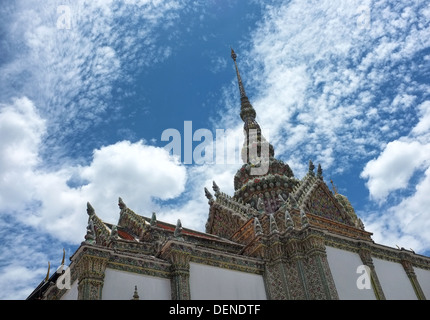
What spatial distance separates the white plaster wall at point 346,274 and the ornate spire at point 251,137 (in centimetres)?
1040

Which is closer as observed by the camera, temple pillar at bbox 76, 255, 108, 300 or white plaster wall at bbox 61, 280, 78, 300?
temple pillar at bbox 76, 255, 108, 300

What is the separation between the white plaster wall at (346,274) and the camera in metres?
16.4

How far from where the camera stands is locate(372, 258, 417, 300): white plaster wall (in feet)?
60.6

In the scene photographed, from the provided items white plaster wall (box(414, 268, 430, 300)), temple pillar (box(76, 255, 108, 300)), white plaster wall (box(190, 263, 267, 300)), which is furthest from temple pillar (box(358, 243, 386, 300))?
temple pillar (box(76, 255, 108, 300))

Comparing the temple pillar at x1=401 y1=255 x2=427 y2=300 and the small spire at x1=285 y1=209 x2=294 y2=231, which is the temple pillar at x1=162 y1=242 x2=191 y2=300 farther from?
the temple pillar at x1=401 y1=255 x2=427 y2=300

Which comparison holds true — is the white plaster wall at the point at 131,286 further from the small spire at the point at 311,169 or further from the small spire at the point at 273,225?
the small spire at the point at 311,169

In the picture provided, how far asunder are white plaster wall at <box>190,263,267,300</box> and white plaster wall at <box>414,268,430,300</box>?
9416mm

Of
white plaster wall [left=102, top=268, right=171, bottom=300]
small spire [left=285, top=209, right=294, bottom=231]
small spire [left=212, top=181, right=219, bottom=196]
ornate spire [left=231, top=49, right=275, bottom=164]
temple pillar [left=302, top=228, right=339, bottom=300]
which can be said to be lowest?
white plaster wall [left=102, top=268, right=171, bottom=300]

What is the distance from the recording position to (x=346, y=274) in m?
17.2

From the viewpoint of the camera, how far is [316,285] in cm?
1579

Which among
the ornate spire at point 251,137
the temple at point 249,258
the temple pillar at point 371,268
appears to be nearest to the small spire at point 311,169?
the temple at point 249,258
